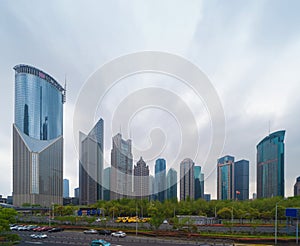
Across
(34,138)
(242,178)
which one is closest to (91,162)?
(34,138)

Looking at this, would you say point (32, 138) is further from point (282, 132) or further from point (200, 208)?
point (282, 132)

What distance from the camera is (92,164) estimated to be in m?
73.6

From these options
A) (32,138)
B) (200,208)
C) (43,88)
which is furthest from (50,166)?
(200,208)

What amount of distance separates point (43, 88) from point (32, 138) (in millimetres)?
17993

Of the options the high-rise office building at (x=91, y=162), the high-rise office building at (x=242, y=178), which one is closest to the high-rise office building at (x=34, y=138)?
the high-rise office building at (x=91, y=162)

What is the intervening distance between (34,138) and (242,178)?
72715 millimetres

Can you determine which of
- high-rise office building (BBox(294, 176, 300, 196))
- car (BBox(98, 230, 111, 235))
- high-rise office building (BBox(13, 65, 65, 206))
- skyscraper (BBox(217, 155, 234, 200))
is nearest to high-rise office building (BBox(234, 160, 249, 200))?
skyscraper (BBox(217, 155, 234, 200))

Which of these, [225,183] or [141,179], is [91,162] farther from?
[225,183]

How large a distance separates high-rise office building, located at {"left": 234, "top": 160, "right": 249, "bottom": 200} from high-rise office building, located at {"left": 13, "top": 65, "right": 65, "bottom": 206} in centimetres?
6503

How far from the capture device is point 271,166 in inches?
3629

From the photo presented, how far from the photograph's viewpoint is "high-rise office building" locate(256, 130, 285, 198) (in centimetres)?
9031

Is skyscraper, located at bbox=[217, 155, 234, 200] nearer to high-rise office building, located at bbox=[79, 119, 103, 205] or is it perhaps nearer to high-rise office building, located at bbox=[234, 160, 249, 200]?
high-rise office building, located at bbox=[234, 160, 249, 200]

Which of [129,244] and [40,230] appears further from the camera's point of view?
[40,230]

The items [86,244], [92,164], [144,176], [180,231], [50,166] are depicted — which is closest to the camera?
[86,244]
